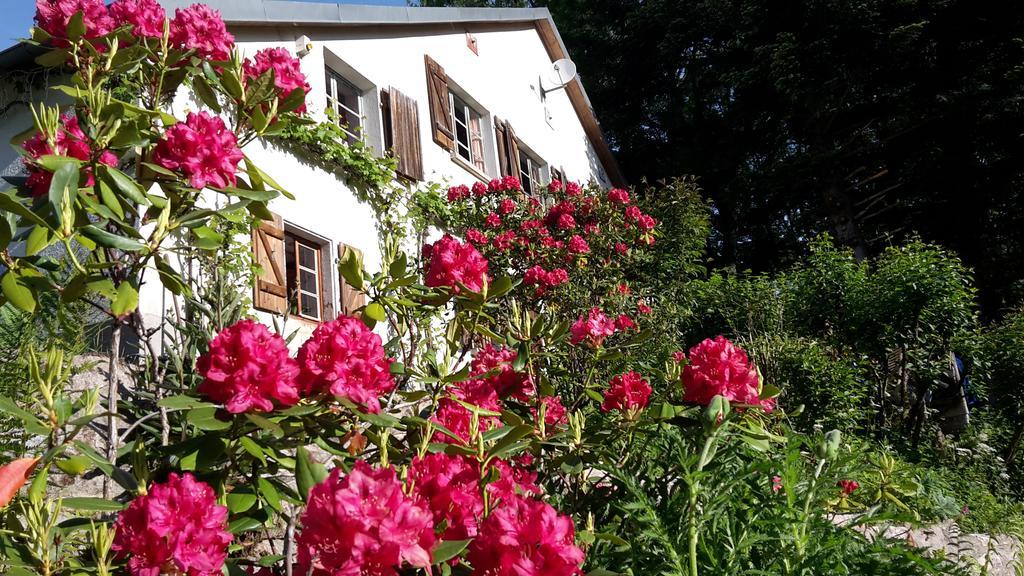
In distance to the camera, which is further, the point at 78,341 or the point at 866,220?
the point at 866,220

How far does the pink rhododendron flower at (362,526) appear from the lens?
3.08 feet

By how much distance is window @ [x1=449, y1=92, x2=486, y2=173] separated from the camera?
10750mm

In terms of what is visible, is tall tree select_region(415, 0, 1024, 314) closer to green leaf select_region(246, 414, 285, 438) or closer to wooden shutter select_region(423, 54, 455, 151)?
wooden shutter select_region(423, 54, 455, 151)

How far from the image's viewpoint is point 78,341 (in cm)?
349

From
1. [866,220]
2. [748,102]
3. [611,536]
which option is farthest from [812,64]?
[611,536]

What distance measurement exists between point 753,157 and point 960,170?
5.74 m

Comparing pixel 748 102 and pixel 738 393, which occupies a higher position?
pixel 748 102

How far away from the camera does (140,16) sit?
2232 millimetres

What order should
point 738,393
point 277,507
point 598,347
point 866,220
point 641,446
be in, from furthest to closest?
point 866,220 → point 598,347 → point 641,446 → point 738,393 → point 277,507

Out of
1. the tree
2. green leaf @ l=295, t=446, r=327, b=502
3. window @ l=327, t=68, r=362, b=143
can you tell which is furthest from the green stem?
the tree

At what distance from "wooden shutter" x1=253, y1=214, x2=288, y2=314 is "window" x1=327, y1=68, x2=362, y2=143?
6.66 ft

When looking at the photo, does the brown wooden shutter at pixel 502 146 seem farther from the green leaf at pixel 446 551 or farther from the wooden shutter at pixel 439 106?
the green leaf at pixel 446 551

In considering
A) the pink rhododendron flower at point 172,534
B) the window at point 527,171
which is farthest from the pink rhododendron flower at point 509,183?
the pink rhododendron flower at point 172,534

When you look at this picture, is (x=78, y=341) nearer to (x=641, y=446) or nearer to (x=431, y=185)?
(x=641, y=446)
